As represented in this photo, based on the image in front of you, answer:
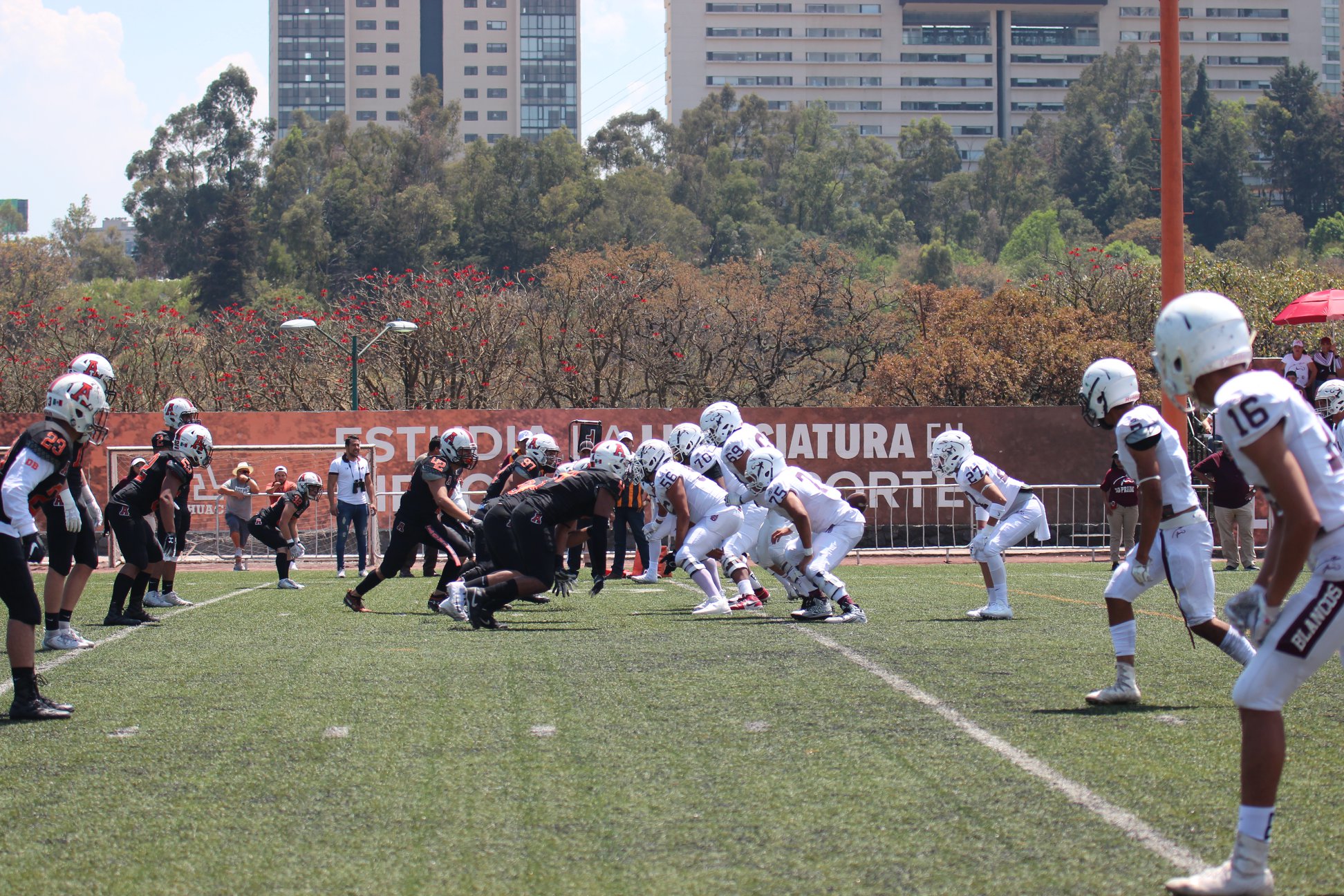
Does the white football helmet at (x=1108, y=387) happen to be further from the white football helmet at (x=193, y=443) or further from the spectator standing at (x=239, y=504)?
the spectator standing at (x=239, y=504)

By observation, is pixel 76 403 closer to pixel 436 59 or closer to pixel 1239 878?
pixel 1239 878

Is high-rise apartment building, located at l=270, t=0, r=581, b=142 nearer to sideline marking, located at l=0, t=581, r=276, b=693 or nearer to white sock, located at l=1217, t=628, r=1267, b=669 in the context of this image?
sideline marking, located at l=0, t=581, r=276, b=693

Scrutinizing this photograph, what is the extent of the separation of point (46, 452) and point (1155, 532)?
599cm

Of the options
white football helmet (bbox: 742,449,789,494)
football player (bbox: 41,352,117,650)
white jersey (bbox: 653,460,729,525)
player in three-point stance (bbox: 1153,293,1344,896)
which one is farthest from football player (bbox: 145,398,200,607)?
player in three-point stance (bbox: 1153,293,1344,896)

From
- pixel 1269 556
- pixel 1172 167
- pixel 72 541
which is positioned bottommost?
pixel 72 541

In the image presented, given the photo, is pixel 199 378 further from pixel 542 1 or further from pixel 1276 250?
pixel 542 1

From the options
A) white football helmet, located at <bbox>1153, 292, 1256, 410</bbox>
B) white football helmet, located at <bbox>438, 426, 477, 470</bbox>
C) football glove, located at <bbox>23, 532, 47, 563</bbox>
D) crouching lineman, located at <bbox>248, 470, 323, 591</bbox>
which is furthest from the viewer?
crouching lineman, located at <bbox>248, 470, 323, 591</bbox>

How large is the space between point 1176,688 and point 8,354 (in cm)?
3161

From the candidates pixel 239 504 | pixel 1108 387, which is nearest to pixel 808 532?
pixel 1108 387

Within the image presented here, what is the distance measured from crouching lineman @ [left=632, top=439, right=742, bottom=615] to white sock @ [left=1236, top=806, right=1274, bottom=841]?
8.31 meters

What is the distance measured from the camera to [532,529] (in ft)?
36.1

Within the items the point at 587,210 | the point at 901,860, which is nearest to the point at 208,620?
the point at 901,860

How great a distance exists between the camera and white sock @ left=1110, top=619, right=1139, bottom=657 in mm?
7336

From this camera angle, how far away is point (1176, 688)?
7.77 metres
